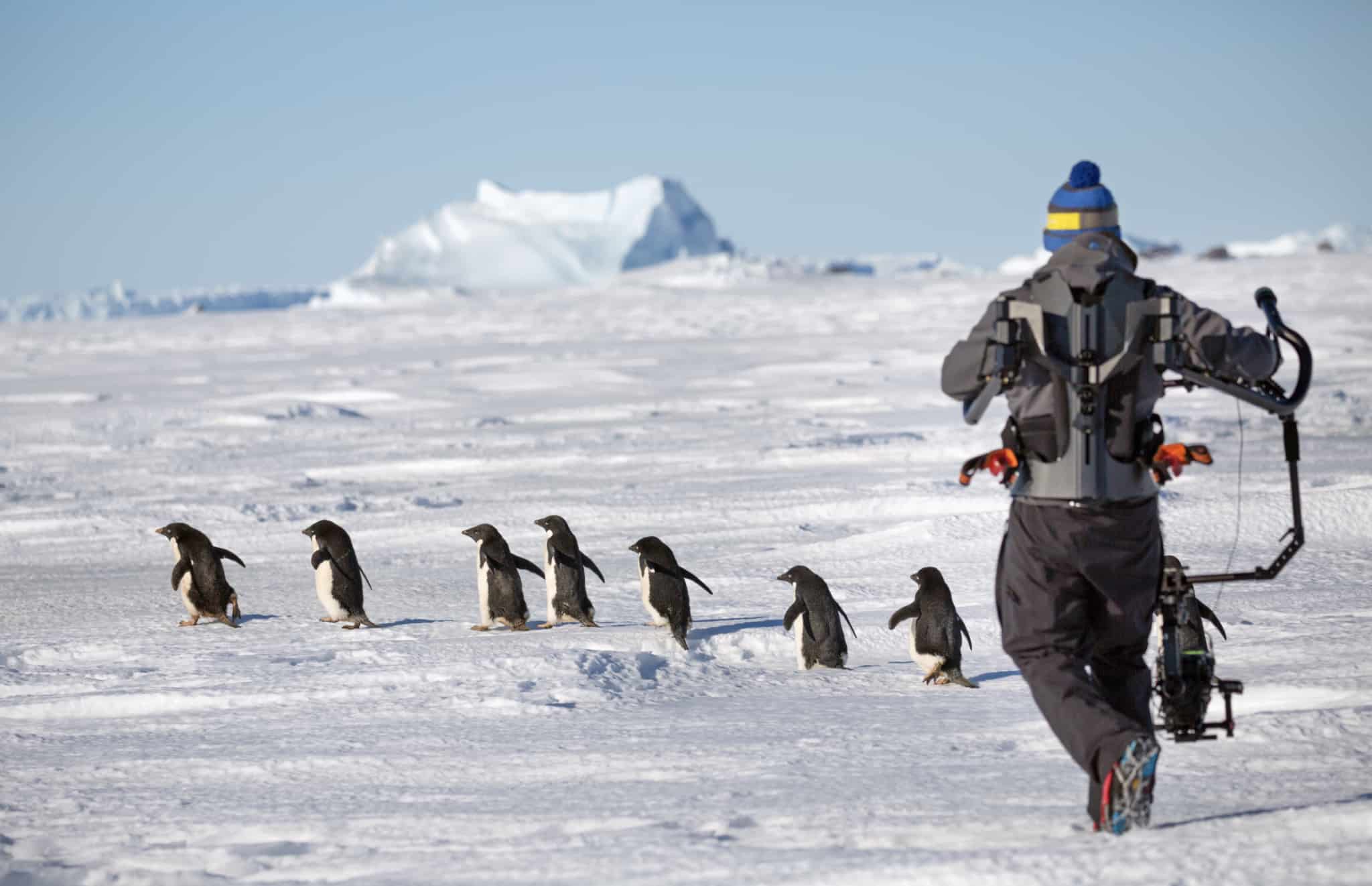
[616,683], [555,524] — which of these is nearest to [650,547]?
[555,524]

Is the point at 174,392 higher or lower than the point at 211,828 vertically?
higher

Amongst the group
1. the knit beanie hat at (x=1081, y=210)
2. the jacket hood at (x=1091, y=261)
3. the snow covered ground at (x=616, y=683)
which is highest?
the knit beanie hat at (x=1081, y=210)

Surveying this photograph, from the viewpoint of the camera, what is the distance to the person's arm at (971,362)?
278cm

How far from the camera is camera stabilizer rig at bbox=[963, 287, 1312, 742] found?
2758 millimetres

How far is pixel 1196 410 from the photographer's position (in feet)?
44.2

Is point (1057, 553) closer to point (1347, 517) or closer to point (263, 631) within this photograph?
point (263, 631)

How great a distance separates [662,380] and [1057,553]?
52.6ft

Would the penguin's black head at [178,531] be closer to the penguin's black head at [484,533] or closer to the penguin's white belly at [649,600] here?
the penguin's black head at [484,533]

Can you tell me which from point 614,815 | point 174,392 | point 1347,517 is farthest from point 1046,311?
point 174,392

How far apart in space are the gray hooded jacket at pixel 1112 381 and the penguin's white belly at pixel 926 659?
5.92 ft

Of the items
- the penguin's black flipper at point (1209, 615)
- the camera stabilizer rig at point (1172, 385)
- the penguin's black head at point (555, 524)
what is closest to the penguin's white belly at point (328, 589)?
the penguin's black head at point (555, 524)

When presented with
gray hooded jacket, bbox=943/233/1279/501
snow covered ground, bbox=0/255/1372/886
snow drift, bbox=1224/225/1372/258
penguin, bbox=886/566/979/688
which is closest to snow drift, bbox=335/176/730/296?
snow drift, bbox=1224/225/1372/258

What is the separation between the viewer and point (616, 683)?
4.48 meters

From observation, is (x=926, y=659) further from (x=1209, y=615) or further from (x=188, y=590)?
(x=188, y=590)
